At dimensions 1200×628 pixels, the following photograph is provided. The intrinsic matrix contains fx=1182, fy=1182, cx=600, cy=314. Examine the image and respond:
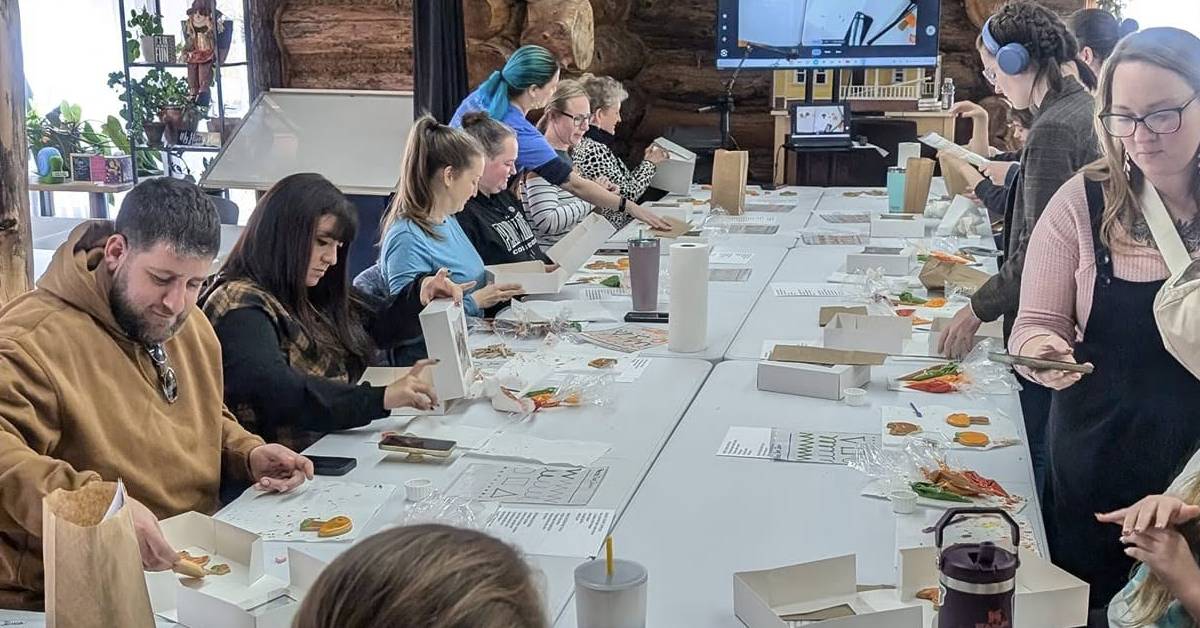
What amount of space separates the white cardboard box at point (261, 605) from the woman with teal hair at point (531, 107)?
3015mm

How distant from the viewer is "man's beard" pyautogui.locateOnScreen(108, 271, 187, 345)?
6.26ft

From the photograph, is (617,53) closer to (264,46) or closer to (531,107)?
(264,46)

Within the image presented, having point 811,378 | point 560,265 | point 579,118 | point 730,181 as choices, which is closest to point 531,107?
point 579,118

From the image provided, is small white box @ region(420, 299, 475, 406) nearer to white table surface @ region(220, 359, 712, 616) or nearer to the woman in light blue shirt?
white table surface @ region(220, 359, 712, 616)

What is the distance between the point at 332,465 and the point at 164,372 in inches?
12.9

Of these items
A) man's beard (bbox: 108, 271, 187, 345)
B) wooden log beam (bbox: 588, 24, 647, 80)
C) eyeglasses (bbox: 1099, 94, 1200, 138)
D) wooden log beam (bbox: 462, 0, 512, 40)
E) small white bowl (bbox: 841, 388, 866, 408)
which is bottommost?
small white bowl (bbox: 841, 388, 866, 408)

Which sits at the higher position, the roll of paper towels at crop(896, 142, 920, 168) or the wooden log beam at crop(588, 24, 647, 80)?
the wooden log beam at crop(588, 24, 647, 80)

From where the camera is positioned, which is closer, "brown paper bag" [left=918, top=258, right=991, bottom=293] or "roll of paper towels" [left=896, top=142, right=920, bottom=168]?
"brown paper bag" [left=918, top=258, right=991, bottom=293]

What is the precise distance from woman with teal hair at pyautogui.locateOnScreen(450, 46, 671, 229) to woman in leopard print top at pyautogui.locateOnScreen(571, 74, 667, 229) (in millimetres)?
320

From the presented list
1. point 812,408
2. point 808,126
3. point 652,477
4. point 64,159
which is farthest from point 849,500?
point 64,159

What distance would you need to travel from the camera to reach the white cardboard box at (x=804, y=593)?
149cm

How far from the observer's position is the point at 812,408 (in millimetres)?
2420

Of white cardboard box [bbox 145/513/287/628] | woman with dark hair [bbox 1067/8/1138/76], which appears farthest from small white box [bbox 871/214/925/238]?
white cardboard box [bbox 145/513/287/628]

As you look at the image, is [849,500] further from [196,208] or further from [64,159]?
[64,159]
